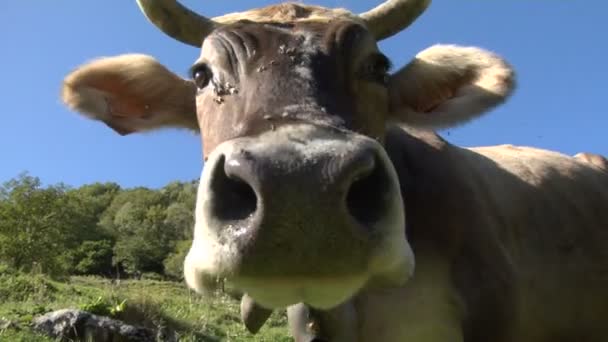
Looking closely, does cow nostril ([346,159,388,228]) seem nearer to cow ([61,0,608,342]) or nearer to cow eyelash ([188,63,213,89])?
cow ([61,0,608,342])

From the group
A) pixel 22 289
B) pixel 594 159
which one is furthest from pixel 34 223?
pixel 594 159

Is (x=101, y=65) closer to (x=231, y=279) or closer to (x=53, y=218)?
(x=231, y=279)

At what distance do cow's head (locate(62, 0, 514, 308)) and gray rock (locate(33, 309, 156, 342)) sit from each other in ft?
16.7

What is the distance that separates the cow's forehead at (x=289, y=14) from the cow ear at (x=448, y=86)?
0.72 m

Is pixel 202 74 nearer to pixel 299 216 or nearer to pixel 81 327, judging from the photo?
pixel 299 216

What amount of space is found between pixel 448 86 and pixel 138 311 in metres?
8.78

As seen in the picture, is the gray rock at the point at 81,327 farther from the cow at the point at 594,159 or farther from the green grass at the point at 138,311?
the cow at the point at 594,159

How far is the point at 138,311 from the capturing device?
12992 millimetres

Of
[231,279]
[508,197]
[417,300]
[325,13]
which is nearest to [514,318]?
→ [417,300]

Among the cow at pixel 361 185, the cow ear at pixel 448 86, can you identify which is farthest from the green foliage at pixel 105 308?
the cow ear at pixel 448 86

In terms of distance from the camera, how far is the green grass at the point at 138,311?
36.3ft

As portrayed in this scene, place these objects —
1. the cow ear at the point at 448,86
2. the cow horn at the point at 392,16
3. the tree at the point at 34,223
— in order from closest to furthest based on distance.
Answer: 1. the cow horn at the point at 392,16
2. the cow ear at the point at 448,86
3. the tree at the point at 34,223

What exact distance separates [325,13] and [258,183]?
2.46 m

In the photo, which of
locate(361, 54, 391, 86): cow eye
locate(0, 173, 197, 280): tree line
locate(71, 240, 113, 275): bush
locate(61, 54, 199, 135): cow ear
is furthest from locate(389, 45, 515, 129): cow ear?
locate(71, 240, 113, 275): bush
